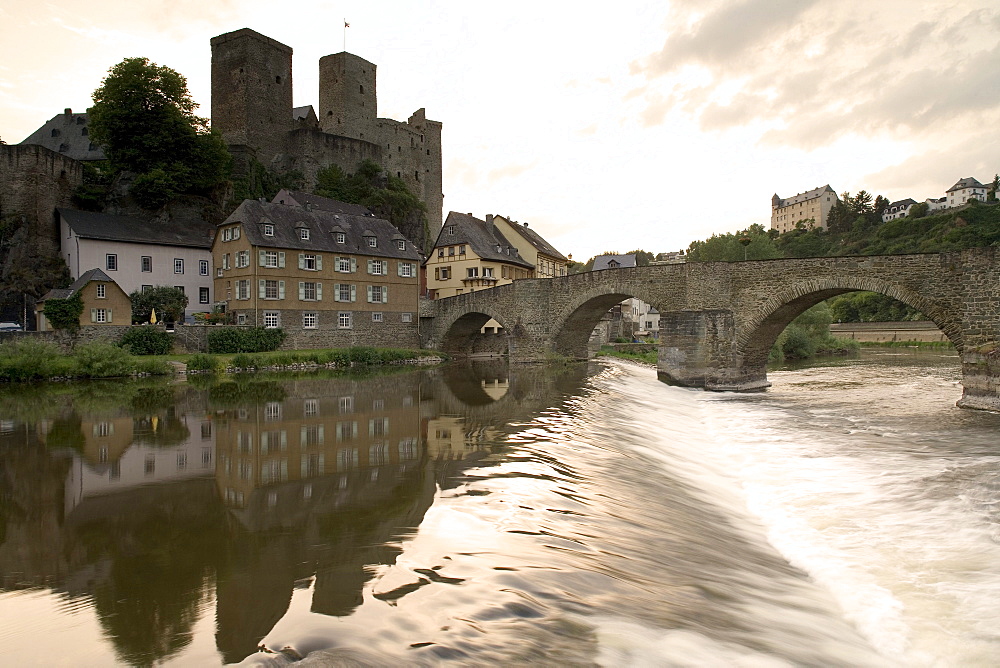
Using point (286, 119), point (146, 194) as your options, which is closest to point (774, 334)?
point (146, 194)

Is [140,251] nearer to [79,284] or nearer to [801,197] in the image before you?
[79,284]

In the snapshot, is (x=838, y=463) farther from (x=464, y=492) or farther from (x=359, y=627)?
(x=359, y=627)

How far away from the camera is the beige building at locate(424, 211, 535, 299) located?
4306 cm

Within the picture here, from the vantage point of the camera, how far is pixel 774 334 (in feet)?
77.3

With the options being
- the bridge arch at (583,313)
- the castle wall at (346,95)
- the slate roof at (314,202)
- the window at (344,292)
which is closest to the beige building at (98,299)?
the window at (344,292)

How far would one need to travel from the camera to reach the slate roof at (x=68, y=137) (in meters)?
45.5

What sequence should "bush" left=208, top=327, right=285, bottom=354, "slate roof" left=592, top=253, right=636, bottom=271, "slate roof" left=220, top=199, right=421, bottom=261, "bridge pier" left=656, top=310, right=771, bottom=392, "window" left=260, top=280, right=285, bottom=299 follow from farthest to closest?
"slate roof" left=592, top=253, right=636, bottom=271 → "slate roof" left=220, top=199, right=421, bottom=261 → "window" left=260, top=280, right=285, bottom=299 → "bush" left=208, top=327, right=285, bottom=354 → "bridge pier" left=656, top=310, right=771, bottom=392

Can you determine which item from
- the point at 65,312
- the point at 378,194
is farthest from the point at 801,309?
the point at 378,194

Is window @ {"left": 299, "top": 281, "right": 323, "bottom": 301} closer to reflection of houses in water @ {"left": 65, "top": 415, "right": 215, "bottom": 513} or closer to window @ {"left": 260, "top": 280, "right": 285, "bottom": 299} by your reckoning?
window @ {"left": 260, "top": 280, "right": 285, "bottom": 299}

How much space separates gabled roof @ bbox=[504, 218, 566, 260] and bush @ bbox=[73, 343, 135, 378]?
31.9 metres

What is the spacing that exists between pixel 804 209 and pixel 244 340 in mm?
107348

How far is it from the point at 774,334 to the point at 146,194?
118ft

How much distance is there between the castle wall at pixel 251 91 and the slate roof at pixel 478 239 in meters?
17.8

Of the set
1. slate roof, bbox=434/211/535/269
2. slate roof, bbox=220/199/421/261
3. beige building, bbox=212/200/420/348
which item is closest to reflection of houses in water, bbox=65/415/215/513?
beige building, bbox=212/200/420/348
